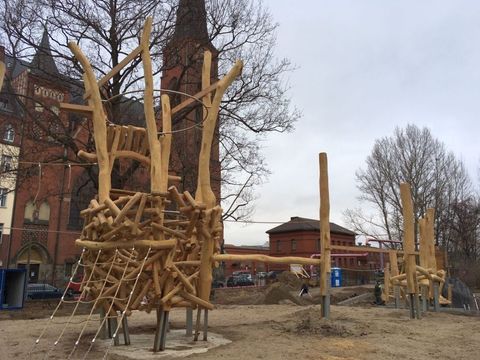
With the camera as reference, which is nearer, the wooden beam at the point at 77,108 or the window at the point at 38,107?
the wooden beam at the point at 77,108

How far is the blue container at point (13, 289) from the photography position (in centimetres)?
1616

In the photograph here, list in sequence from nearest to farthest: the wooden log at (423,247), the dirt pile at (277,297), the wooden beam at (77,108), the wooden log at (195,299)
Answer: the wooden log at (195,299)
the wooden beam at (77,108)
the wooden log at (423,247)
the dirt pile at (277,297)

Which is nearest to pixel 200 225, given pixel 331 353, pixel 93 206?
pixel 93 206

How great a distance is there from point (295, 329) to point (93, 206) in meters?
5.06

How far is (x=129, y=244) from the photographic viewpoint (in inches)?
288

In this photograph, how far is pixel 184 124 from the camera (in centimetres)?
2362

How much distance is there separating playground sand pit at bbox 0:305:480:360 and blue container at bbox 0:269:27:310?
447 cm

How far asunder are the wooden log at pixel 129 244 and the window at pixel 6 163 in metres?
11.3

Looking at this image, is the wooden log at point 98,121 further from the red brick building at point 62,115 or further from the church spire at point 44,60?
the church spire at point 44,60

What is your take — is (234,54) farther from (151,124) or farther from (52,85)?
(151,124)

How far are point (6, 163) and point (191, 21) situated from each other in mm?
9411

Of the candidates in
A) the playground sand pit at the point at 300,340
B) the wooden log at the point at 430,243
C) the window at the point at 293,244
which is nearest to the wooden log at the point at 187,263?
the playground sand pit at the point at 300,340

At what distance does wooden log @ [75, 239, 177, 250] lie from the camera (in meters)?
7.17

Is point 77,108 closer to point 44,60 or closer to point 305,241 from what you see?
point 44,60
